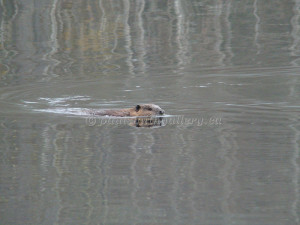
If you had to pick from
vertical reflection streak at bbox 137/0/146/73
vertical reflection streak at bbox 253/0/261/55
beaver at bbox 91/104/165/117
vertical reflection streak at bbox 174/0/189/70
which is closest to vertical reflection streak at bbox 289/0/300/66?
vertical reflection streak at bbox 253/0/261/55

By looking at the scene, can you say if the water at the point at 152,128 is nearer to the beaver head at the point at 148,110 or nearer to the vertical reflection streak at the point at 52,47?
the vertical reflection streak at the point at 52,47

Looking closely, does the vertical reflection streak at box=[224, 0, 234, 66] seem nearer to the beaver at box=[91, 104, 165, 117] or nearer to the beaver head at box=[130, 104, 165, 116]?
the beaver at box=[91, 104, 165, 117]

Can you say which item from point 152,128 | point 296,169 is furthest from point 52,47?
point 296,169

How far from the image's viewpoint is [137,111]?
12859mm

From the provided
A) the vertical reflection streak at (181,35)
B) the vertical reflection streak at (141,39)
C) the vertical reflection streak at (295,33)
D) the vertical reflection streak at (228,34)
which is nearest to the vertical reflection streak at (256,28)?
the vertical reflection streak at (228,34)

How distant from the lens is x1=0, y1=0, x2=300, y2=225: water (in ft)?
24.9

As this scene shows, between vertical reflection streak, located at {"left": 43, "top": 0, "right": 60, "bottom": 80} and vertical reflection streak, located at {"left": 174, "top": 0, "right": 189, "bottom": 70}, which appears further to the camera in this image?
vertical reflection streak, located at {"left": 174, "top": 0, "right": 189, "bottom": 70}

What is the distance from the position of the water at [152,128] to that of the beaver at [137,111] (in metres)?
0.29

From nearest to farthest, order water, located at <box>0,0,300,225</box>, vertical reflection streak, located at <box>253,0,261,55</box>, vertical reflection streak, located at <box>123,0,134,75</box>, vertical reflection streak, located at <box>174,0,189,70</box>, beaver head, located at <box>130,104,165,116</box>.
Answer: water, located at <box>0,0,300,225</box>, beaver head, located at <box>130,104,165,116</box>, vertical reflection streak, located at <box>123,0,134,75</box>, vertical reflection streak, located at <box>174,0,189,70</box>, vertical reflection streak, located at <box>253,0,261,55</box>

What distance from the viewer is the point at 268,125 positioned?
11820 mm

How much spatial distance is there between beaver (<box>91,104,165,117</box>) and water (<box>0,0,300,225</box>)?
286 millimetres

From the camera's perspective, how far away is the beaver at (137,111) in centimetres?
1274

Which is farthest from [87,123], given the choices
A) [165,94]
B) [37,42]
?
[37,42]

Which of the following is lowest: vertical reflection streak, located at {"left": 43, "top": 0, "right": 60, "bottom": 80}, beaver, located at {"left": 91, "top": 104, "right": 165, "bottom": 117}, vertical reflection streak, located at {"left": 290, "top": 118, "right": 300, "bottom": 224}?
vertical reflection streak, located at {"left": 290, "top": 118, "right": 300, "bottom": 224}
